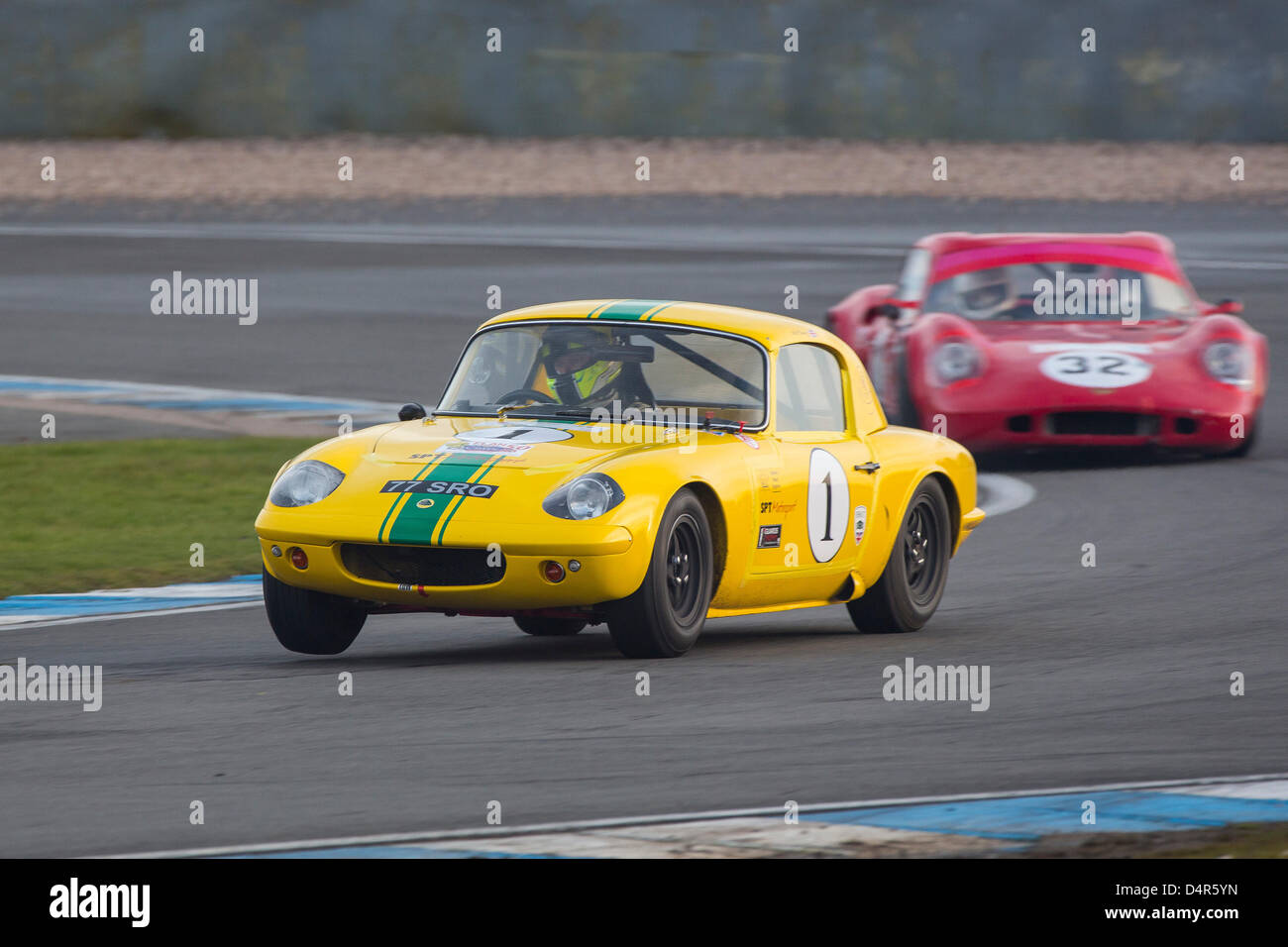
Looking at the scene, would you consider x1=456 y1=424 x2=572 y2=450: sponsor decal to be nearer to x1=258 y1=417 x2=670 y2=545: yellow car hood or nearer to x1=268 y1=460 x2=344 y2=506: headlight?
x1=258 y1=417 x2=670 y2=545: yellow car hood

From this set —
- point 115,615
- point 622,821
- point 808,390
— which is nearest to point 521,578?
point 808,390

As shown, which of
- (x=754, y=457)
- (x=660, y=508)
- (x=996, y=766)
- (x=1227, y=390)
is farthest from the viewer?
(x=1227, y=390)

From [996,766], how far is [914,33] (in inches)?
1089

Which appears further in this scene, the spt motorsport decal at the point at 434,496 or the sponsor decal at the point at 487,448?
the sponsor decal at the point at 487,448

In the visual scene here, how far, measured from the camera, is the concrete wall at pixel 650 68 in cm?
3256

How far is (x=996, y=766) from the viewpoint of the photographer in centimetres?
642

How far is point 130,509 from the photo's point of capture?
12.7 m

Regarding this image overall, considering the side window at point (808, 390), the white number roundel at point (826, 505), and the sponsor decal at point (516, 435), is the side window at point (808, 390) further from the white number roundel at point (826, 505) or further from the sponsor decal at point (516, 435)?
the sponsor decal at point (516, 435)

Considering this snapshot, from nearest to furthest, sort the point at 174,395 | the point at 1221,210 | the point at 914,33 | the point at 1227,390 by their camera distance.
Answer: the point at 1227,390 → the point at 174,395 → the point at 1221,210 → the point at 914,33

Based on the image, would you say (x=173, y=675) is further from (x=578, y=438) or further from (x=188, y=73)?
(x=188, y=73)

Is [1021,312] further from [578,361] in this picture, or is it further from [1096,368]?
[578,361]

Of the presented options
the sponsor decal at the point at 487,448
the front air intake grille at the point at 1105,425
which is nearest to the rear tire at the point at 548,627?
the sponsor decal at the point at 487,448

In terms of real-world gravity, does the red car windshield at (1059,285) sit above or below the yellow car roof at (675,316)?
above

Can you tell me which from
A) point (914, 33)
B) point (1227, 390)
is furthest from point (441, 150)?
point (1227, 390)
